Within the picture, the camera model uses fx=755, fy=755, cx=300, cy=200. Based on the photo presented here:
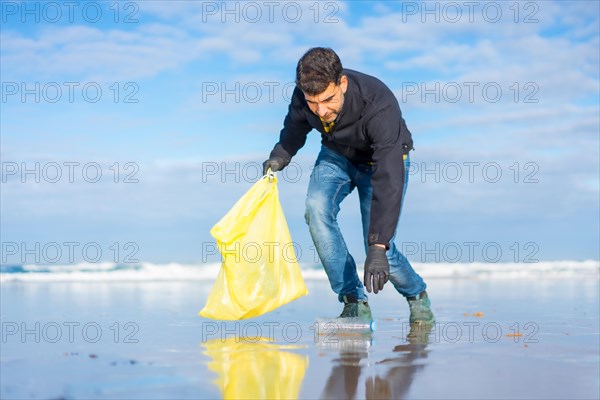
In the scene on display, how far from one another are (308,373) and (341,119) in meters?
1.70

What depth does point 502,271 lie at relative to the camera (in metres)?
18.8

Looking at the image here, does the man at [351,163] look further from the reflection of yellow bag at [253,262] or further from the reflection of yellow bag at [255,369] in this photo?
the reflection of yellow bag at [255,369]

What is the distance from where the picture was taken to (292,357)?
11.8 feet

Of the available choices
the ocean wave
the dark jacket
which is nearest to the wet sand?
the dark jacket

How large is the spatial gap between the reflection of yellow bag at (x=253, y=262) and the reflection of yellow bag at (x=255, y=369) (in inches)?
23.7

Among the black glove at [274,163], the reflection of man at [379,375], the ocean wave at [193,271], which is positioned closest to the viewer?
the reflection of man at [379,375]

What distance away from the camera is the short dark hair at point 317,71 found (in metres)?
4.01

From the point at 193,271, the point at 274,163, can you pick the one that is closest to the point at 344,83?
the point at 274,163

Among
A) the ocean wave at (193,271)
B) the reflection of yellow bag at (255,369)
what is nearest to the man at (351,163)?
the reflection of yellow bag at (255,369)

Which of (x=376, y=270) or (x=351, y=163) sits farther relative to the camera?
(x=351, y=163)

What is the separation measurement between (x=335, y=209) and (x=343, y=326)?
2.52ft

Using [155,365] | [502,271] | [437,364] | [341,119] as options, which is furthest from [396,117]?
[502,271]

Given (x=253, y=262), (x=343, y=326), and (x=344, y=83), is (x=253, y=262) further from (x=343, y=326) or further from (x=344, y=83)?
(x=344, y=83)

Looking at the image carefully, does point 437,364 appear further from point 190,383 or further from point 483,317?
point 483,317
